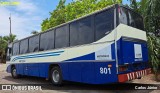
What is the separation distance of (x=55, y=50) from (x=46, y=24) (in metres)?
17.9

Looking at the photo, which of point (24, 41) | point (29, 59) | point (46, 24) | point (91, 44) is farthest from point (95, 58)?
point (46, 24)

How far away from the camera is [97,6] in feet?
75.5

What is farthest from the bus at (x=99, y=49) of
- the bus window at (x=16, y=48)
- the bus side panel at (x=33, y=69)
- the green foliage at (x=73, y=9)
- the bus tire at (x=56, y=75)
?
the green foliage at (x=73, y=9)

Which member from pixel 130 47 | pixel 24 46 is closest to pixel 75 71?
pixel 130 47

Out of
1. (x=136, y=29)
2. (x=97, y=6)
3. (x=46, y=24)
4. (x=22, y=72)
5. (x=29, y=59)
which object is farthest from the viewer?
(x=46, y=24)

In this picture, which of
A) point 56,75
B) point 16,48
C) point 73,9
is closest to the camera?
point 56,75

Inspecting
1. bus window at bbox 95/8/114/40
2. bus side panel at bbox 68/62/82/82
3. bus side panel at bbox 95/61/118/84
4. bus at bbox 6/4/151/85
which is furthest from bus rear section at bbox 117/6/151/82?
bus side panel at bbox 68/62/82/82

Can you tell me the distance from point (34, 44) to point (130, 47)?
23.5 feet

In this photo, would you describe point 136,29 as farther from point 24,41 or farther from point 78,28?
point 24,41

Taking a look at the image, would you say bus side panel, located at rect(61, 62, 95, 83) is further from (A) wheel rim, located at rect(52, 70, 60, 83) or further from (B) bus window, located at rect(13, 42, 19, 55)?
(B) bus window, located at rect(13, 42, 19, 55)

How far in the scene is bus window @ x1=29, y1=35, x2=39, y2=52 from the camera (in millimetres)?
14191

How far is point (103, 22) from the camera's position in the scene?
30.2 feet

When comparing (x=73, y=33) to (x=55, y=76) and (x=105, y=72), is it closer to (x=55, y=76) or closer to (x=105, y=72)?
(x=55, y=76)

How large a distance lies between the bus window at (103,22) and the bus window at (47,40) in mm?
3809
